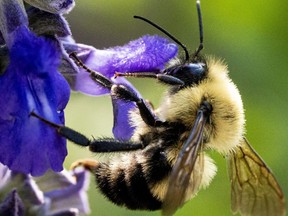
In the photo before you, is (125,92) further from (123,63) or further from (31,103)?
(31,103)

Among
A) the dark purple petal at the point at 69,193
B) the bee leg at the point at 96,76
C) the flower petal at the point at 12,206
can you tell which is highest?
the bee leg at the point at 96,76

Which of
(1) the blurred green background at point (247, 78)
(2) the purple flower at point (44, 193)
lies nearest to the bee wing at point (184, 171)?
(2) the purple flower at point (44, 193)

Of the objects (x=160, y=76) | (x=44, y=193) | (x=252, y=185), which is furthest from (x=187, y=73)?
(x=44, y=193)

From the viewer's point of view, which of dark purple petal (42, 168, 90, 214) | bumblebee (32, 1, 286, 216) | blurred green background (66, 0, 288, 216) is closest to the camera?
bumblebee (32, 1, 286, 216)

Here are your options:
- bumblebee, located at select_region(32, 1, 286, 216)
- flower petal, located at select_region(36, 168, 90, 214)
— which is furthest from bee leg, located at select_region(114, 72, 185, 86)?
flower petal, located at select_region(36, 168, 90, 214)

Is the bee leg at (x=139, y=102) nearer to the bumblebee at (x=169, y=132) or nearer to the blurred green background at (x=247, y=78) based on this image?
the bumblebee at (x=169, y=132)

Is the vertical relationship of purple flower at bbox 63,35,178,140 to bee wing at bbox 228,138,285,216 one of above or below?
above

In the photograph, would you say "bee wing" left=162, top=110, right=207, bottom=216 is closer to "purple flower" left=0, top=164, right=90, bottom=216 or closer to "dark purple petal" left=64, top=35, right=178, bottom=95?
"dark purple petal" left=64, top=35, right=178, bottom=95
